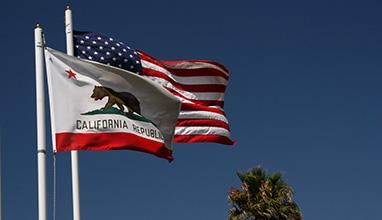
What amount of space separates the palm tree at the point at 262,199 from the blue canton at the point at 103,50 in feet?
43.2

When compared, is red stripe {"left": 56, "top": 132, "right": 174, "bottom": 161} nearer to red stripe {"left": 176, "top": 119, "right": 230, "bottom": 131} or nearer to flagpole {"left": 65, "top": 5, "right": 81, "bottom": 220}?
flagpole {"left": 65, "top": 5, "right": 81, "bottom": 220}

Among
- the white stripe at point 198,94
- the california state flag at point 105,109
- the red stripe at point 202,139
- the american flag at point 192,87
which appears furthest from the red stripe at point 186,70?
the california state flag at point 105,109

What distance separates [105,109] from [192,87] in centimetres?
530

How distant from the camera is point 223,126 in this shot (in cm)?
1925

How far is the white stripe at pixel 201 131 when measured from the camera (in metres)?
18.5

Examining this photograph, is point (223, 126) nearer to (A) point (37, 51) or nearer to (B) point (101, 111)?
(B) point (101, 111)

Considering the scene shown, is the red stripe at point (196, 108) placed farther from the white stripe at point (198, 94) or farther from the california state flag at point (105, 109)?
the california state flag at point (105, 109)

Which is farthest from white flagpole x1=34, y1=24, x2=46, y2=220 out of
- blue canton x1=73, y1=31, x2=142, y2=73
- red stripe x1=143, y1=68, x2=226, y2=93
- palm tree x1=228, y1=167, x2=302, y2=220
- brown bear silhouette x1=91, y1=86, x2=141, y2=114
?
palm tree x1=228, y1=167, x2=302, y2=220

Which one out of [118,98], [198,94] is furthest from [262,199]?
[118,98]

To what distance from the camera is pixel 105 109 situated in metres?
14.4

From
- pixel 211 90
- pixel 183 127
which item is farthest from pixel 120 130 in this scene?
pixel 211 90

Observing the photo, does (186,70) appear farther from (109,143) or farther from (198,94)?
(109,143)

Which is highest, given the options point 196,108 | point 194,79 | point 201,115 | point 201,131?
point 194,79

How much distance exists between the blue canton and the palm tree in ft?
43.2
